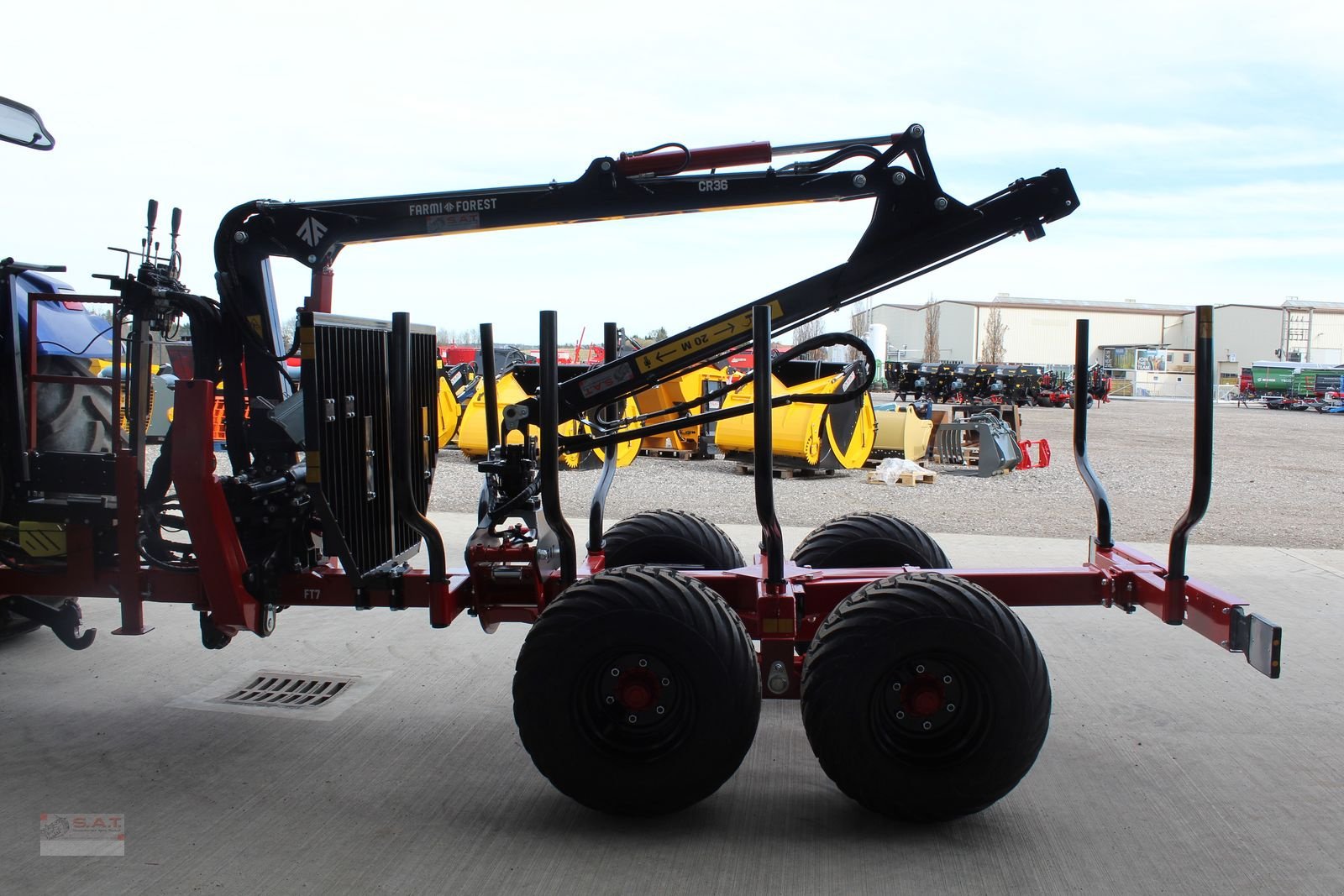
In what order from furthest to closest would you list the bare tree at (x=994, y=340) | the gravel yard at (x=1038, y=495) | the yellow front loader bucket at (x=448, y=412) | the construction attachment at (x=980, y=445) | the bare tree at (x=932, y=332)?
the bare tree at (x=994, y=340) → the bare tree at (x=932, y=332) → the yellow front loader bucket at (x=448, y=412) → the construction attachment at (x=980, y=445) → the gravel yard at (x=1038, y=495)

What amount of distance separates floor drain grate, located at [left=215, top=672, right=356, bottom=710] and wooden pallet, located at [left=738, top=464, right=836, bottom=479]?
1015 centimetres

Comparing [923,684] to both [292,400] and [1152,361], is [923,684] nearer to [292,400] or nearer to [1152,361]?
[292,400]

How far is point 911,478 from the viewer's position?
14.1 m

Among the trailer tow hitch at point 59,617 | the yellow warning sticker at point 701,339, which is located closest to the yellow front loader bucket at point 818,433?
the yellow warning sticker at point 701,339

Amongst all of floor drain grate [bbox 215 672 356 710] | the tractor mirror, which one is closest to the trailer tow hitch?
floor drain grate [bbox 215 672 356 710]

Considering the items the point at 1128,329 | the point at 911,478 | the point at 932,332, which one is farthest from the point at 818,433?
the point at 1128,329

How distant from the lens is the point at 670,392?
13445 mm

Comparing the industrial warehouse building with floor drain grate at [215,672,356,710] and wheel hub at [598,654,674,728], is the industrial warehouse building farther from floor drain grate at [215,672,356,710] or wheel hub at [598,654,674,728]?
wheel hub at [598,654,674,728]

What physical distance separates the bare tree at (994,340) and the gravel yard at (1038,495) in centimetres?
4977

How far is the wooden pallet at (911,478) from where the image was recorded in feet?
46.4

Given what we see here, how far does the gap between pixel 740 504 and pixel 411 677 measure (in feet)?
23.0

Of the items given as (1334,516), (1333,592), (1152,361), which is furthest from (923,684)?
(1152,361)

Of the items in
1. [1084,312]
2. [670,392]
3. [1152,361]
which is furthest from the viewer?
[1084,312]

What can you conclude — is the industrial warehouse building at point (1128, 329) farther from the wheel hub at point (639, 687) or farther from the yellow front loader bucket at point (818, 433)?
the wheel hub at point (639, 687)
